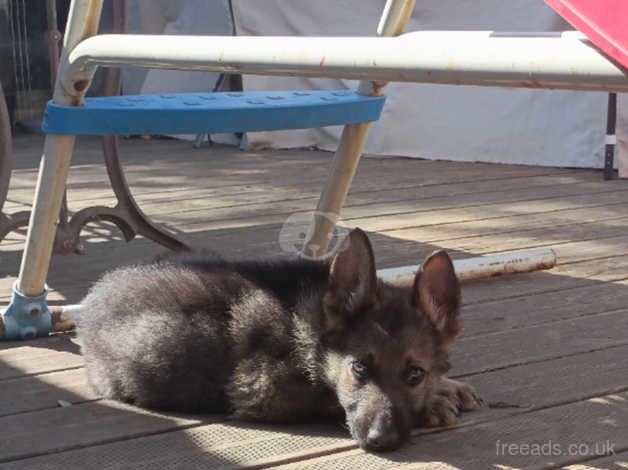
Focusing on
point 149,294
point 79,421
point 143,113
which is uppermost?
point 143,113

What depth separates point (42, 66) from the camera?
8.27m

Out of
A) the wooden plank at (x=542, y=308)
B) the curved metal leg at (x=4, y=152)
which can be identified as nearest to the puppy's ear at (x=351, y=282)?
the wooden plank at (x=542, y=308)

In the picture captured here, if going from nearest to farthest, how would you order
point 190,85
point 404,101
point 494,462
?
point 494,462 → point 404,101 → point 190,85

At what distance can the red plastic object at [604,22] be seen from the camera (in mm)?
1357

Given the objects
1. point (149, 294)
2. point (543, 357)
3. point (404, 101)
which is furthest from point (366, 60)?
point (404, 101)

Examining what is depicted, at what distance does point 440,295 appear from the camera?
2307mm

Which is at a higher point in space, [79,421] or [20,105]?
[20,105]

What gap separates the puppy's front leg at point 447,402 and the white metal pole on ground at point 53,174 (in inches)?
42.2

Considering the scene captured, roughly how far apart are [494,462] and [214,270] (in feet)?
2.57

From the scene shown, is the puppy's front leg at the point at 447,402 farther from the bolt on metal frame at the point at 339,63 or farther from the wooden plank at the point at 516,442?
the bolt on metal frame at the point at 339,63

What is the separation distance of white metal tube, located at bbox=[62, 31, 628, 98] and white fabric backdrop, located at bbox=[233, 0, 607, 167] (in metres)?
4.18

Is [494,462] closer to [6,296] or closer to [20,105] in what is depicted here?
[6,296]

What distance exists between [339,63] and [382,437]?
701 mm

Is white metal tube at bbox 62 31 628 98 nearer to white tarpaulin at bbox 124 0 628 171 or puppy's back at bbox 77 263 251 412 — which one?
puppy's back at bbox 77 263 251 412
